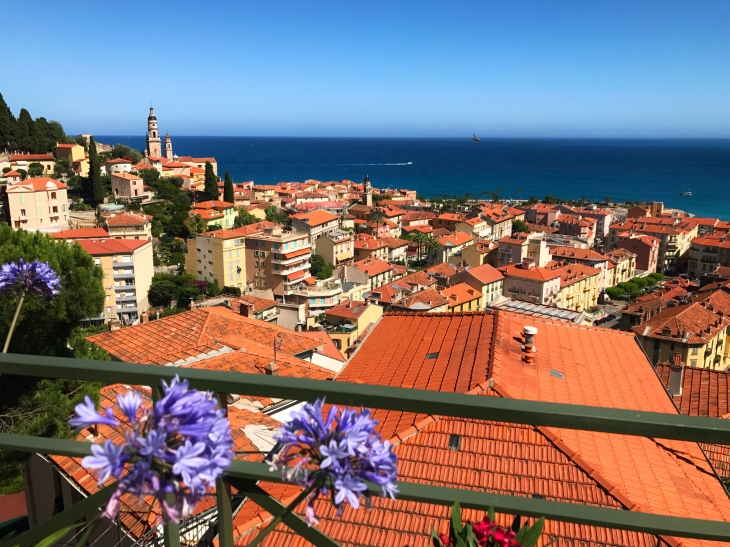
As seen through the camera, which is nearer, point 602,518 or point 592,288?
point 602,518

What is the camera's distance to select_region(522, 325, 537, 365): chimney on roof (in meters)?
6.65

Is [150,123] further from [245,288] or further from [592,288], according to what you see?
[592,288]

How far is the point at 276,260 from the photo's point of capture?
42750mm

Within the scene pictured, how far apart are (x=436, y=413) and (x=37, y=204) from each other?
161 ft

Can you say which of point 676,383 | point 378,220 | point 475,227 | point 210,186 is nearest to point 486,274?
point 475,227

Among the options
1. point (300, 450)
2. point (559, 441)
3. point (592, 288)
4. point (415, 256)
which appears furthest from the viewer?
point (415, 256)

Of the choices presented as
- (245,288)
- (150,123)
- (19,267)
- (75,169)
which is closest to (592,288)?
(245,288)

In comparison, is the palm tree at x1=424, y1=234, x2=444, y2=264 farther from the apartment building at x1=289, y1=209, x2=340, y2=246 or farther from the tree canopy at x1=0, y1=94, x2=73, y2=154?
the tree canopy at x1=0, y1=94, x2=73, y2=154

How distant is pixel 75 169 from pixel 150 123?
25073mm

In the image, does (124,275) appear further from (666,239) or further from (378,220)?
(666,239)

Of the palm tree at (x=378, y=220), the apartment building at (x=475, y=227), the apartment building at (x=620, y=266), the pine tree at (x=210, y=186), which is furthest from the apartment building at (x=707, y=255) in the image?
the pine tree at (x=210, y=186)

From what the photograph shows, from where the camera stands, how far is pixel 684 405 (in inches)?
453

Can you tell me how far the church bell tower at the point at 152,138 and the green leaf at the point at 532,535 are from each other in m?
84.9

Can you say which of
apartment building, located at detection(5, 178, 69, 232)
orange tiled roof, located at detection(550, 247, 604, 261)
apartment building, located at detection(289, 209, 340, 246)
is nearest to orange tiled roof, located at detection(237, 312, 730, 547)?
orange tiled roof, located at detection(550, 247, 604, 261)
